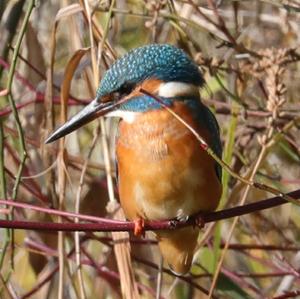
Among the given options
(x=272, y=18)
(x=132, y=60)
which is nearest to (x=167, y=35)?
(x=272, y=18)

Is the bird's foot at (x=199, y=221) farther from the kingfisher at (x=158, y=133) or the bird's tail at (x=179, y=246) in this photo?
the bird's tail at (x=179, y=246)

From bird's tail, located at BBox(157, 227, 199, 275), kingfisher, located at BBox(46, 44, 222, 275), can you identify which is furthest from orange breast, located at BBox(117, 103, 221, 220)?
bird's tail, located at BBox(157, 227, 199, 275)

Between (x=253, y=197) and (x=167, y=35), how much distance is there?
2.10ft

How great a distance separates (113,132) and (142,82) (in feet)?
2.87

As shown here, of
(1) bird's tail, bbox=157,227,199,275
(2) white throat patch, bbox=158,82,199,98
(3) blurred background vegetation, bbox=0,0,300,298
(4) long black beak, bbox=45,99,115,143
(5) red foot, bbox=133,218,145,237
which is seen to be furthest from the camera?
(3) blurred background vegetation, bbox=0,0,300,298

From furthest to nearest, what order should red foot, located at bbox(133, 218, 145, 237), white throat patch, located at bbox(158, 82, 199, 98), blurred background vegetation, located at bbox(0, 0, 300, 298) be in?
blurred background vegetation, located at bbox(0, 0, 300, 298), white throat patch, located at bbox(158, 82, 199, 98), red foot, located at bbox(133, 218, 145, 237)

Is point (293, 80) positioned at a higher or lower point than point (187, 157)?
lower

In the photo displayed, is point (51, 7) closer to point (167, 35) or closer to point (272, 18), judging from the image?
point (167, 35)

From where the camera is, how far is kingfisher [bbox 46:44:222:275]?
1.90 m

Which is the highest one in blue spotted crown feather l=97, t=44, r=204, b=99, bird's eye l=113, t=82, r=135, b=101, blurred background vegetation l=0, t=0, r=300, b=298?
blue spotted crown feather l=97, t=44, r=204, b=99

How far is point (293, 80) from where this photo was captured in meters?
2.99

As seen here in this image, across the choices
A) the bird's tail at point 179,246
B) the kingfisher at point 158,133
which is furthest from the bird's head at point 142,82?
the bird's tail at point 179,246

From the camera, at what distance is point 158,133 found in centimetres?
192

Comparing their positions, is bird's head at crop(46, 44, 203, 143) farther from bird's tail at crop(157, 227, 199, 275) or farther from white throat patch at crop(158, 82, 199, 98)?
bird's tail at crop(157, 227, 199, 275)
